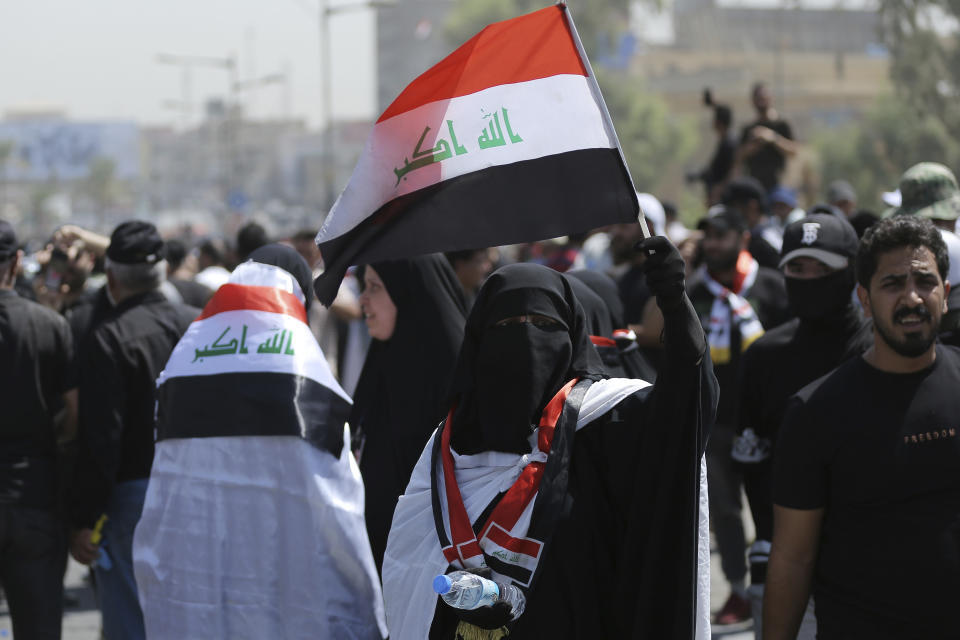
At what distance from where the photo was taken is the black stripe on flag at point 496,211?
3.47 metres

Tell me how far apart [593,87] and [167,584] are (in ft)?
7.02

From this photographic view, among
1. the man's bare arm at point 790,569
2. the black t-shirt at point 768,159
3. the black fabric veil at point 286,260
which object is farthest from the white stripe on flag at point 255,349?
the black t-shirt at point 768,159

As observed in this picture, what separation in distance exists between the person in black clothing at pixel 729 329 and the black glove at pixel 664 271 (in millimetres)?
3634

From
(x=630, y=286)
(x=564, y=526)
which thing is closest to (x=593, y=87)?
(x=564, y=526)

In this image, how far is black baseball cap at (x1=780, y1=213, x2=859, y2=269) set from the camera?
4.61 meters

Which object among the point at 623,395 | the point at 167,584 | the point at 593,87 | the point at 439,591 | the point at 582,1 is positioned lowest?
the point at 167,584

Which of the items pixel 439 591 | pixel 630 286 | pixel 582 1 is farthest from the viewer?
pixel 582 1

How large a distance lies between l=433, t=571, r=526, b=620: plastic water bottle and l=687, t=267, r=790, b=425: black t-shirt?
3.57 metres

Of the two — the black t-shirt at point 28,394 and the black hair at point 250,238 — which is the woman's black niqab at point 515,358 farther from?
the black hair at point 250,238

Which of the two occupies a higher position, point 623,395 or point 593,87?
point 593,87

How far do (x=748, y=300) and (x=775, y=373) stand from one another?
2261 millimetres

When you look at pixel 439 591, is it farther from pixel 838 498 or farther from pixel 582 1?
pixel 582 1

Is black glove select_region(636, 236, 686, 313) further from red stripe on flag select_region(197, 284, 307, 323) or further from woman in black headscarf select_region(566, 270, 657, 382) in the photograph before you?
red stripe on flag select_region(197, 284, 307, 323)

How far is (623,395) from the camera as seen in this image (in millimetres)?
3244
